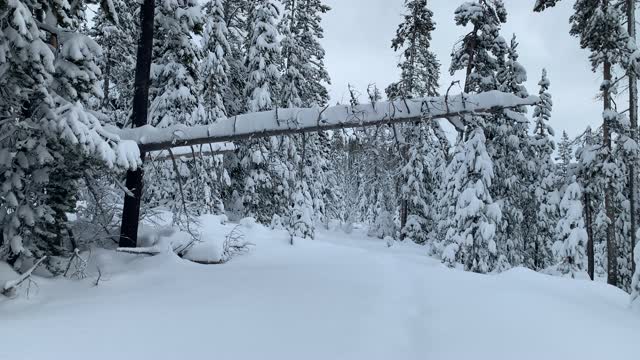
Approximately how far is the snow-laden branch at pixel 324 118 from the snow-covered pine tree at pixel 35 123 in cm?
146

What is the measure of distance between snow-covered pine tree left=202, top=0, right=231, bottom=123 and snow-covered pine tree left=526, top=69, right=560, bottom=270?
17868mm

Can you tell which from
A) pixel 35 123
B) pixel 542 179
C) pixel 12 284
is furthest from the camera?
pixel 542 179

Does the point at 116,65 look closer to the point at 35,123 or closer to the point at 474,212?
the point at 474,212

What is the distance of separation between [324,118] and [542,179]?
22.9 metres

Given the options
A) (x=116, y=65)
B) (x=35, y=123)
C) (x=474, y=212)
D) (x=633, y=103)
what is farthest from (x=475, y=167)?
(x=116, y=65)

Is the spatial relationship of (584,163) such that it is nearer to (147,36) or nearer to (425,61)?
(425,61)

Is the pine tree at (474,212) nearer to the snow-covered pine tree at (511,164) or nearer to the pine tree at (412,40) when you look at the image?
the snow-covered pine tree at (511,164)

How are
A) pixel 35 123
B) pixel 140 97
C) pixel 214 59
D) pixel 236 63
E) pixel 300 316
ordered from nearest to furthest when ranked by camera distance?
pixel 300 316, pixel 35 123, pixel 140 97, pixel 214 59, pixel 236 63

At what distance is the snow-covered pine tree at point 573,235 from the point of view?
19.6m

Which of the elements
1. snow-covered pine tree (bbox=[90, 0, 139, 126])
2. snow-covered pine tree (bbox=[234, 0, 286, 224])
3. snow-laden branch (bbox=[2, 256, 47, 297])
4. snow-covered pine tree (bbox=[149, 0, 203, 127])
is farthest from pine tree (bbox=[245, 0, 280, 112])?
snow-laden branch (bbox=[2, 256, 47, 297])

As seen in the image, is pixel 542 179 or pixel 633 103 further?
pixel 542 179

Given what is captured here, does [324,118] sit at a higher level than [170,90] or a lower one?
lower

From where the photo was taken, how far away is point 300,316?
5352mm

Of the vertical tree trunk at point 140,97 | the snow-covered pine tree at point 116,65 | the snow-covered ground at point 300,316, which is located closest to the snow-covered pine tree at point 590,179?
the snow-covered ground at point 300,316
